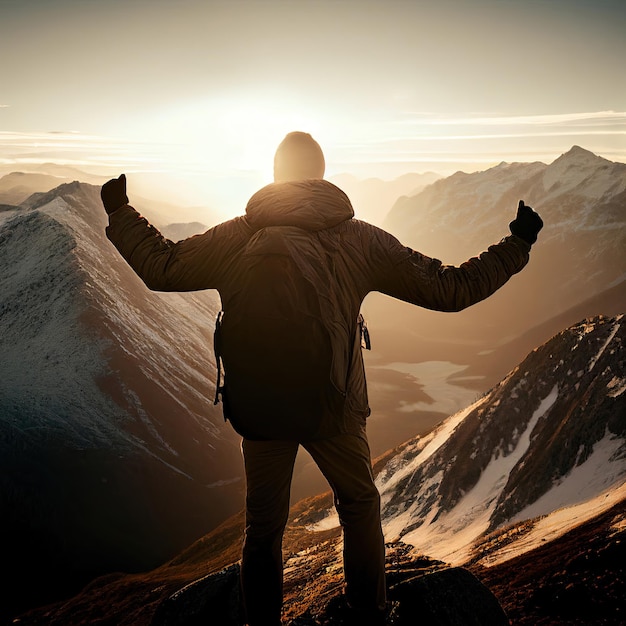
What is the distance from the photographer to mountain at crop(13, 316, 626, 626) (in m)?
5.91

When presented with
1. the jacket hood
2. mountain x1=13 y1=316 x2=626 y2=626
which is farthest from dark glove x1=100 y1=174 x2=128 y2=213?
mountain x1=13 y1=316 x2=626 y2=626

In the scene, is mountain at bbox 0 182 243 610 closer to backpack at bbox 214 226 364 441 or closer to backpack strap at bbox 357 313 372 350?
backpack at bbox 214 226 364 441

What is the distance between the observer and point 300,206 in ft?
10.6

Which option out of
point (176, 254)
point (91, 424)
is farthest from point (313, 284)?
point (91, 424)

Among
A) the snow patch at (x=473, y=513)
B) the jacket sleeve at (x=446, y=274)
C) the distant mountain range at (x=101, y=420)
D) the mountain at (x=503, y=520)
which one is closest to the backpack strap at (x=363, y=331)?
the jacket sleeve at (x=446, y=274)

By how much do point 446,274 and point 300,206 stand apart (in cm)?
103

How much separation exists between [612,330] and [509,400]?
6.67 m

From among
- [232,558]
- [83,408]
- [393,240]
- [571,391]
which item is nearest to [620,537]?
[393,240]

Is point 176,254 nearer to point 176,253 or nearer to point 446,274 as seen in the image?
point 176,253

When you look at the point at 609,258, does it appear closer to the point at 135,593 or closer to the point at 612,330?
the point at 612,330

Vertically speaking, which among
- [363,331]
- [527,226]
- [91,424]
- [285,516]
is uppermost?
[527,226]

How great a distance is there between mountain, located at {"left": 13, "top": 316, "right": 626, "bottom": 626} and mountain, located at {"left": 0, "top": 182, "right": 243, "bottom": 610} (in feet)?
45.2

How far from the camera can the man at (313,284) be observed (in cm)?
322

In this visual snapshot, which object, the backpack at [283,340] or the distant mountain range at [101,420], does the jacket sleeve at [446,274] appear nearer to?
the backpack at [283,340]
